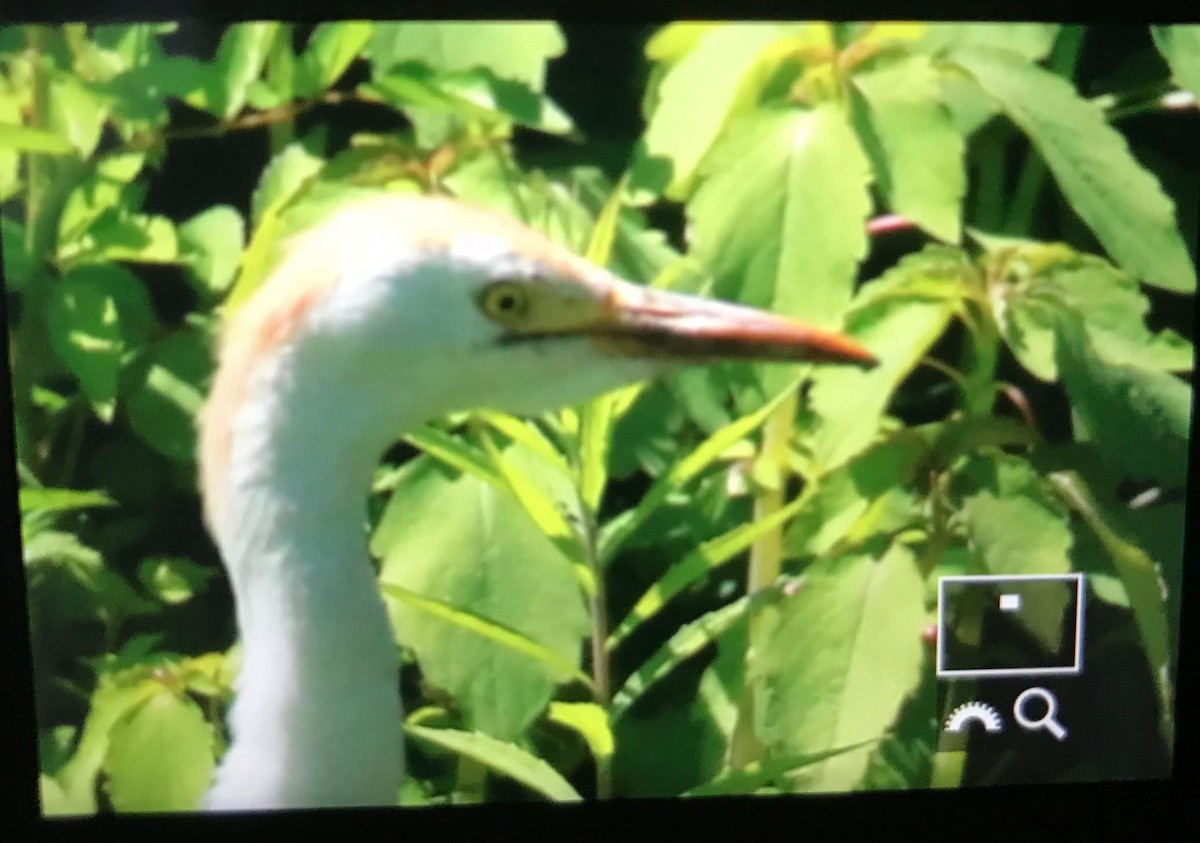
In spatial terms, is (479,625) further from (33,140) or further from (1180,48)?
(1180,48)

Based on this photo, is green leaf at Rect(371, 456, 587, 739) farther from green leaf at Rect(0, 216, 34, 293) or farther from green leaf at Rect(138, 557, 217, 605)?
green leaf at Rect(0, 216, 34, 293)

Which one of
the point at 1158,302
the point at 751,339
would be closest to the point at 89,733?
the point at 751,339

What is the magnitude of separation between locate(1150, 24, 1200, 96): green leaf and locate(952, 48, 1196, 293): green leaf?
5 cm

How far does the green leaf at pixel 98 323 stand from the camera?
709 millimetres

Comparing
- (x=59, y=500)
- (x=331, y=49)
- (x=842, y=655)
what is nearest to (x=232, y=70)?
(x=331, y=49)

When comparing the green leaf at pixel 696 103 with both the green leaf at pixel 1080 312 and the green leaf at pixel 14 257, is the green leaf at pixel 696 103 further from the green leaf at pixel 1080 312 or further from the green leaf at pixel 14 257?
the green leaf at pixel 14 257

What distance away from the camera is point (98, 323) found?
2.33 feet

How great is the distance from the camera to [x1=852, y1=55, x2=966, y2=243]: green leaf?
2.31 ft

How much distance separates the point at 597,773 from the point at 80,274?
44 cm

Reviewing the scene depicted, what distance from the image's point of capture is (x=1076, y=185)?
72 centimetres

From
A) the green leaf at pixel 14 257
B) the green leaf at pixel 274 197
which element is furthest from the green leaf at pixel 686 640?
the green leaf at pixel 14 257

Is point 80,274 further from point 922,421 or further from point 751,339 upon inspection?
point 922,421

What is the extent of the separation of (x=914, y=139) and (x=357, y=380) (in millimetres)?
349

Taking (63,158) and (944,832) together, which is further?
(944,832)
